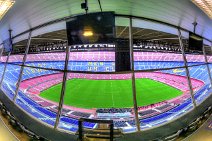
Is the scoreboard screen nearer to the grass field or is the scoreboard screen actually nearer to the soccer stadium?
the soccer stadium

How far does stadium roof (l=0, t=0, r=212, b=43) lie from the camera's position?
3400mm

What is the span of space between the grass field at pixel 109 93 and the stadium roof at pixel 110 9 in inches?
318

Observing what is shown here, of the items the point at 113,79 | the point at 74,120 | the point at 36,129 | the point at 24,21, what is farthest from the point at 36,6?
the point at 113,79

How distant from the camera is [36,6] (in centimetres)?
344

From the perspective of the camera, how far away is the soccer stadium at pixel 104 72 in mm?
3420

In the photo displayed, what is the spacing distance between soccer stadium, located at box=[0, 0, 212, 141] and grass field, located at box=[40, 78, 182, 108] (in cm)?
6

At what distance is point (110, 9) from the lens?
4.03 meters

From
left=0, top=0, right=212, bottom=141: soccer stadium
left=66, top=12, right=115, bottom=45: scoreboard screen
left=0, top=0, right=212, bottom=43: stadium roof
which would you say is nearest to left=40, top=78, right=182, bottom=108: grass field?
left=0, top=0, right=212, bottom=141: soccer stadium

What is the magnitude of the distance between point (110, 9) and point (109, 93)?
10781 mm

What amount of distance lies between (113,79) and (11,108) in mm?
15060

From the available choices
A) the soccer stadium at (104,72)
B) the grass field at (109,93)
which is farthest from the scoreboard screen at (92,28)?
the grass field at (109,93)

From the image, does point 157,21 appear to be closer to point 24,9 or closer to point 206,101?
point 206,101

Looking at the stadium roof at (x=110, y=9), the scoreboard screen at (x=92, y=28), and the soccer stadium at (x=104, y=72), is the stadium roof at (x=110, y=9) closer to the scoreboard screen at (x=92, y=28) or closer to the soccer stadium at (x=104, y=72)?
the soccer stadium at (x=104, y=72)

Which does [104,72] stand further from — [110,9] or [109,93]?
[109,93]
